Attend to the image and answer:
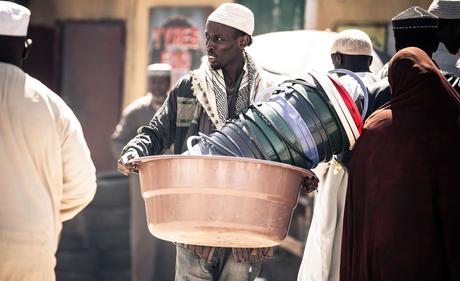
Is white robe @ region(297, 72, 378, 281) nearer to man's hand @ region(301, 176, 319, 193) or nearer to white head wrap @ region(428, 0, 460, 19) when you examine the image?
white head wrap @ region(428, 0, 460, 19)

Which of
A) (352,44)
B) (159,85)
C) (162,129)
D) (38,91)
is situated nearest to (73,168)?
(38,91)

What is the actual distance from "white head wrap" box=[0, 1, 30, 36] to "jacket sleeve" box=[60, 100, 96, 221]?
1.45 ft

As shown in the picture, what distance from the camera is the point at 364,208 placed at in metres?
5.87

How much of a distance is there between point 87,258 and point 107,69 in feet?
Result: 9.99

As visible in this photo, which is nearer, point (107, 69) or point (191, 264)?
point (191, 264)

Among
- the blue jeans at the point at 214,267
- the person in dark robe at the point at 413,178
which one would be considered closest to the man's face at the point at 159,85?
the blue jeans at the point at 214,267

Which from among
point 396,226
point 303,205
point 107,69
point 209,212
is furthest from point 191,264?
point 107,69

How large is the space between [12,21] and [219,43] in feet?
3.85

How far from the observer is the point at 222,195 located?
5828 mm

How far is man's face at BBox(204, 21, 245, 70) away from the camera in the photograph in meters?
6.75

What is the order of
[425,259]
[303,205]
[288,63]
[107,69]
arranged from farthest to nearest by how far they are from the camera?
[107,69], [303,205], [288,63], [425,259]

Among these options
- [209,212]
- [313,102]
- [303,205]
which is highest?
[313,102]

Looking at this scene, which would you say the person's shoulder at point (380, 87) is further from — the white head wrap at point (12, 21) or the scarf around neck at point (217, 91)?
the white head wrap at point (12, 21)

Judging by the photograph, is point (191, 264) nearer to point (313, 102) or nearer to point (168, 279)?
point (313, 102)
